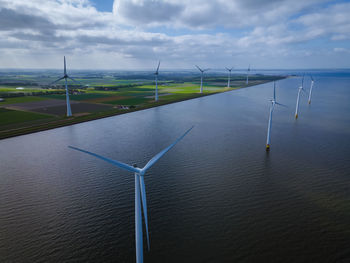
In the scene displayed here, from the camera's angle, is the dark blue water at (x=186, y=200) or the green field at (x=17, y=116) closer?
the dark blue water at (x=186, y=200)

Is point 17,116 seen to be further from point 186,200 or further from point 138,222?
point 138,222

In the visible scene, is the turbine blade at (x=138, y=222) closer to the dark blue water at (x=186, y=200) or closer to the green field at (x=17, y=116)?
the dark blue water at (x=186, y=200)

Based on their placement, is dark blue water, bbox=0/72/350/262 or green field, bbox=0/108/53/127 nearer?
dark blue water, bbox=0/72/350/262

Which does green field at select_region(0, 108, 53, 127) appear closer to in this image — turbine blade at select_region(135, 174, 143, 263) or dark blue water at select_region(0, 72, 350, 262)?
dark blue water at select_region(0, 72, 350, 262)

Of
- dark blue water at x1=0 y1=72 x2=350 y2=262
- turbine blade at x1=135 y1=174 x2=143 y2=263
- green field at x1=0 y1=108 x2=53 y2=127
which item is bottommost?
dark blue water at x1=0 y1=72 x2=350 y2=262

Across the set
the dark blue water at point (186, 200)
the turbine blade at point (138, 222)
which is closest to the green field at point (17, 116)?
the dark blue water at point (186, 200)

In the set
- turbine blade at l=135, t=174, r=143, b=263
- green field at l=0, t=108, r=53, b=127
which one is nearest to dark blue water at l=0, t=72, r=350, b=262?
turbine blade at l=135, t=174, r=143, b=263

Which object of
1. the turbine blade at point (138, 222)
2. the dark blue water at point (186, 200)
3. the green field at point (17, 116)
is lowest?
the dark blue water at point (186, 200)

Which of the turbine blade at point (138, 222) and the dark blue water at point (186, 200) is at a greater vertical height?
the turbine blade at point (138, 222)

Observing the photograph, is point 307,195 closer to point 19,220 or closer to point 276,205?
point 276,205

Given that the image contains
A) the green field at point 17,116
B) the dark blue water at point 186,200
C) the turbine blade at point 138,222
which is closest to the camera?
the turbine blade at point 138,222
